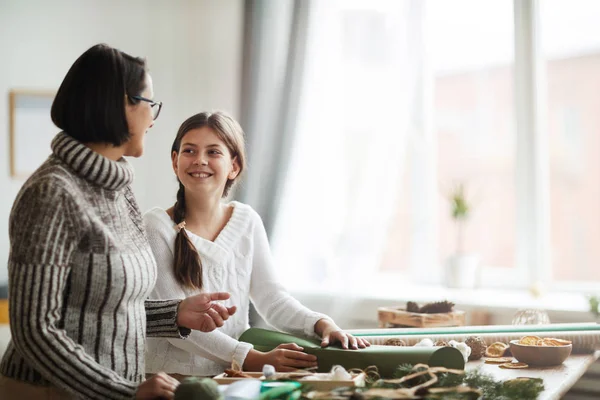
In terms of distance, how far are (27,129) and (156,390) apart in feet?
8.43

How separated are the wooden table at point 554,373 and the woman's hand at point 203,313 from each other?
57 centimetres

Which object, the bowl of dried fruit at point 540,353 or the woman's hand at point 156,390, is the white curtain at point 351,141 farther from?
the woman's hand at point 156,390

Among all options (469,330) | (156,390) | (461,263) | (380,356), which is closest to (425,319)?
(469,330)

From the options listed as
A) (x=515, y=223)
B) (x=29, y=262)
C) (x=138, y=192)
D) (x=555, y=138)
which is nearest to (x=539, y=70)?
(x=555, y=138)

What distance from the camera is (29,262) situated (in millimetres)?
1235

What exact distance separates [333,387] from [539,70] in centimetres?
240

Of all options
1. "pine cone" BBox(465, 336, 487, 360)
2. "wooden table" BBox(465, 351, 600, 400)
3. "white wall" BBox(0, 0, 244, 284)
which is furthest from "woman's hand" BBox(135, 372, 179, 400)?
"white wall" BBox(0, 0, 244, 284)

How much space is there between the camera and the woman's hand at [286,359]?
1631mm

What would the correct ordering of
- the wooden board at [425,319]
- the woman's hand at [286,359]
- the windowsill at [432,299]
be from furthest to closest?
1. the windowsill at [432,299]
2. the wooden board at [425,319]
3. the woman's hand at [286,359]

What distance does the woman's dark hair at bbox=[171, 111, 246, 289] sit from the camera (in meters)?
1.88

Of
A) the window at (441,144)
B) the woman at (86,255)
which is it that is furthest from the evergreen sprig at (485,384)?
the window at (441,144)

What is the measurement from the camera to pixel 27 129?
350 cm

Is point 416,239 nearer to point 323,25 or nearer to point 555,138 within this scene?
point 555,138

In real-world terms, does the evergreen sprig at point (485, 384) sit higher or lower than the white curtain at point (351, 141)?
lower
